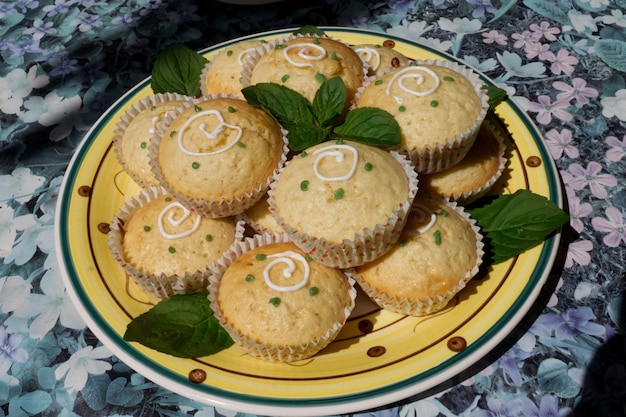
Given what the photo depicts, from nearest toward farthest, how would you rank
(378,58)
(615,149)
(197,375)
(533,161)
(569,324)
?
1. (197,375)
2. (569,324)
3. (533,161)
4. (378,58)
5. (615,149)

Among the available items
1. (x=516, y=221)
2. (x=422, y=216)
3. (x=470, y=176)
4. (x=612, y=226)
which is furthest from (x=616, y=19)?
(x=422, y=216)

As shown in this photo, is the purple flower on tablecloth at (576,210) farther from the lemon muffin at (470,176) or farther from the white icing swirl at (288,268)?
the white icing swirl at (288,268)

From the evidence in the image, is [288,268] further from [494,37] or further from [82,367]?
[494,37]

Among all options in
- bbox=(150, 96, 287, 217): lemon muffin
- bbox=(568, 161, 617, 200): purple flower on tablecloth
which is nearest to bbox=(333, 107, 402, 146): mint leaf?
bbox=(150, 96, 287, 217): lemon muffin

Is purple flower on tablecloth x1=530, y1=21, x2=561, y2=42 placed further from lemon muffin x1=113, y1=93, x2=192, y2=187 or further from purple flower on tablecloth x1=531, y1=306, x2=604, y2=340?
lemon muffin x1=113, y1=93, x2=192, y2=187

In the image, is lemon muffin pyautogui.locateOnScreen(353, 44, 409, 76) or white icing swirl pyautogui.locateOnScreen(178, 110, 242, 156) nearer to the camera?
white icing swirl pyautogui.locateOnScreen(178, 110, 242, 156)
